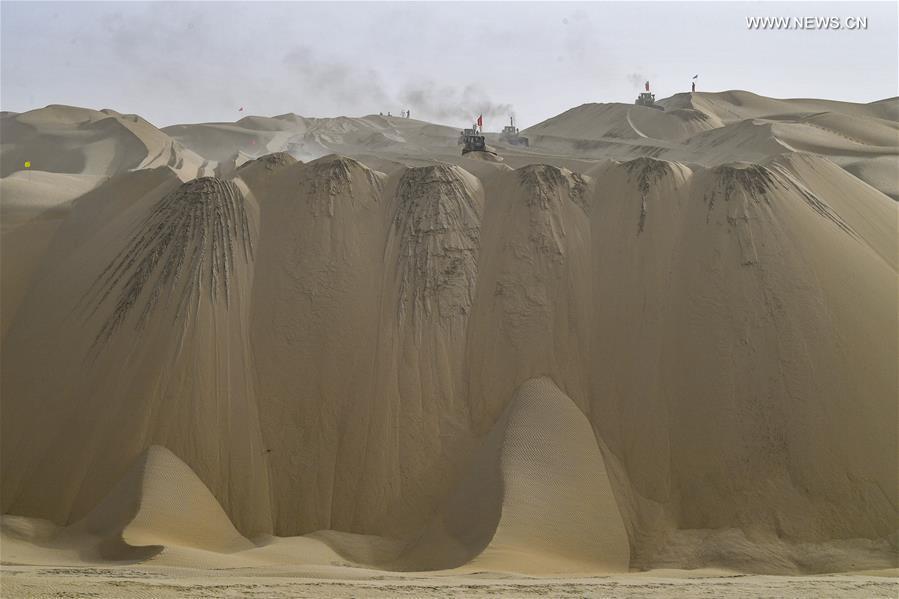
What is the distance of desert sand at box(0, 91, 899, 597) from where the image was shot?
16.4 meters

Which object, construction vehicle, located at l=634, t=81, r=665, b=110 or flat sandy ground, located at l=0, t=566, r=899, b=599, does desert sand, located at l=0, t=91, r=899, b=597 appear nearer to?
flat sandy ground, located at l=0, t=566, r=899, b=599

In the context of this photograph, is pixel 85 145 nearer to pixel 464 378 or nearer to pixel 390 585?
pixel 464 378

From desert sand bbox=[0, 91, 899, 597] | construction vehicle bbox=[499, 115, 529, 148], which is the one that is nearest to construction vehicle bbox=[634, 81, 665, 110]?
Result: construction vehicle bbox=[499, 115, 529, 148]

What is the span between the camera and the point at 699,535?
661 inches

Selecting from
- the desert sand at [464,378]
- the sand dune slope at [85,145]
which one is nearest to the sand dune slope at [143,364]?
the desert sand at [464,378]

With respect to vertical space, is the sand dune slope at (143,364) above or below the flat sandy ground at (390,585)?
above

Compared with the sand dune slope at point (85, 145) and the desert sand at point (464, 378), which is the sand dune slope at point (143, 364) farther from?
the sand dune slope at point (85, 145)

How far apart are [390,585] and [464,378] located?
7330 millimetres

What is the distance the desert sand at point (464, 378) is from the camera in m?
16.4

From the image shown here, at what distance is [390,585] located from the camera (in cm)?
1233

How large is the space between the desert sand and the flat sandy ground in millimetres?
425

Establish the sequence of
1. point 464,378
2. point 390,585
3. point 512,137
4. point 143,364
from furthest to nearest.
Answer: point 512,137
point 464,378
point 143,364
point 390,585

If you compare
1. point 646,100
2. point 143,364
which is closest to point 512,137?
point 646,100

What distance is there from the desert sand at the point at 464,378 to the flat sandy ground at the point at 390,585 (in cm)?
43
